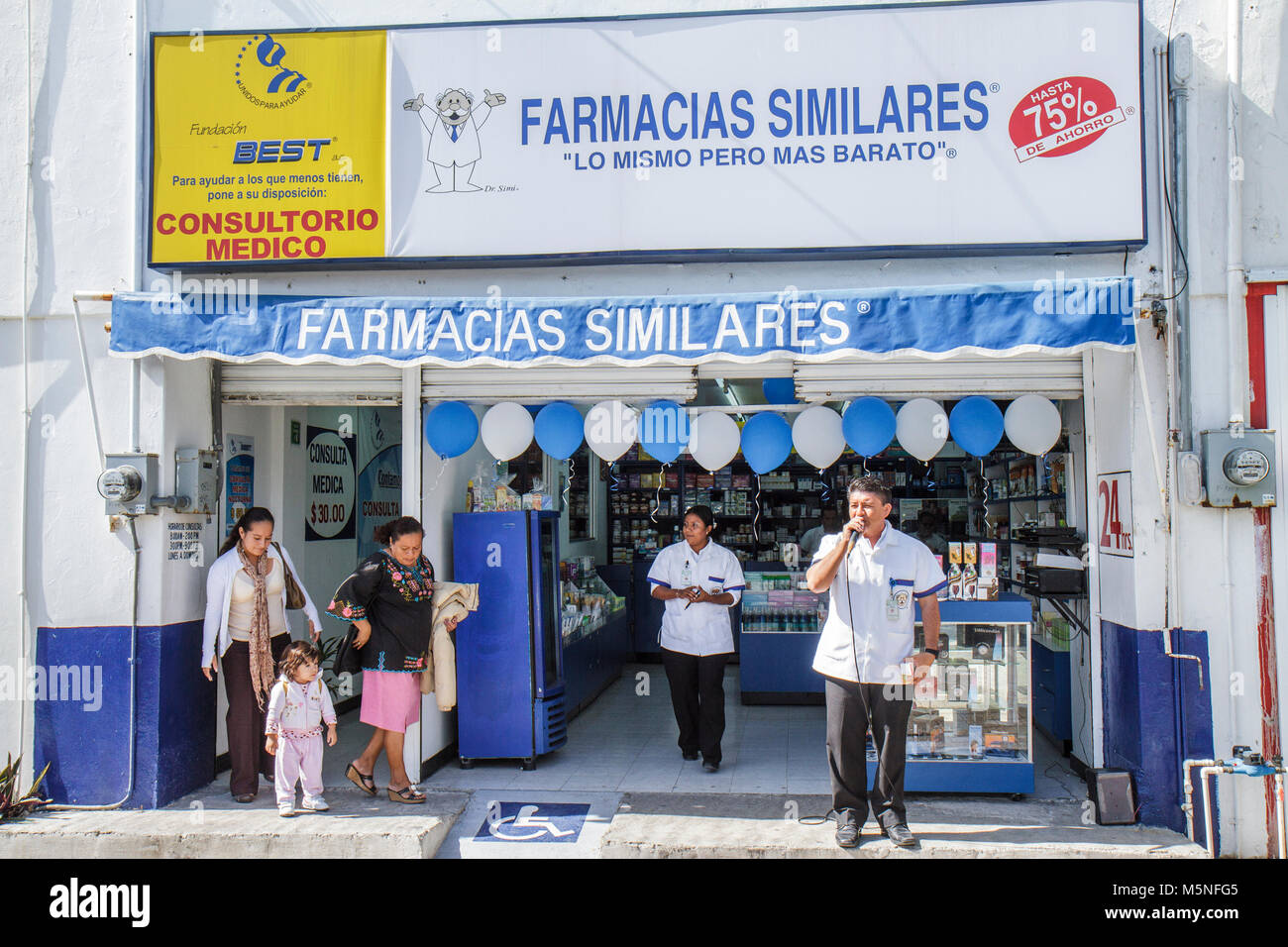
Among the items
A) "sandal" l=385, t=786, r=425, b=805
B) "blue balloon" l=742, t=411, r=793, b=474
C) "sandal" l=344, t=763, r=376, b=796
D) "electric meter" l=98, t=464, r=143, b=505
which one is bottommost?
"sandal" l=385, t=786, r=425, b=805

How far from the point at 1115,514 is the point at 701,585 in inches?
95.7

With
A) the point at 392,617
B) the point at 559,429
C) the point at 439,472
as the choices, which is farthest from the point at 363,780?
the point at 559,429

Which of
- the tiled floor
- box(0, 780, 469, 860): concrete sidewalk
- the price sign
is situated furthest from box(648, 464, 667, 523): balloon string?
box(0, 780, 469, 860): concrete sidewalk

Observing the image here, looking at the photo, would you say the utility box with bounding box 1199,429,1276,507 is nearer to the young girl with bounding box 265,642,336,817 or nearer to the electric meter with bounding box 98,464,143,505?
the young girl with bounding box 265,642,336,817

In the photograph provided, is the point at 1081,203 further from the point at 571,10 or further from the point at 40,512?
the point at 40,512

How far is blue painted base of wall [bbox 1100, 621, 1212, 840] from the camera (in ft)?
15.3

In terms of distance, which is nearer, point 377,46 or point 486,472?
point 377,46

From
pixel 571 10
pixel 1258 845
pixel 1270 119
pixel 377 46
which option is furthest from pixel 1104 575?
pixel 377 46

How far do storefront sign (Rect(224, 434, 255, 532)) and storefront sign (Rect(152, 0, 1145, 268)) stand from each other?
53.3 inches

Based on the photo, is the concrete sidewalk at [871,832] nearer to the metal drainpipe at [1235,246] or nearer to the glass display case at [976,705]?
the glass display case at [976,705]

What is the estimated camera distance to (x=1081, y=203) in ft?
16.0

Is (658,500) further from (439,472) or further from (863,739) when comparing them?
(863,739)

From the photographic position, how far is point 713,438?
5344 mm

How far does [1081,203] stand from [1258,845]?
3353 mm
